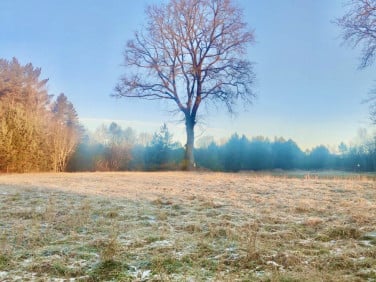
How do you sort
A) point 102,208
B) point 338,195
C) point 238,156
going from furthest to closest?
point 238,156 → point 338,195 → point 102,208

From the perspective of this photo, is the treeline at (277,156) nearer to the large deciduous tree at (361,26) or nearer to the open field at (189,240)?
the large deciduous tree at (361,26)

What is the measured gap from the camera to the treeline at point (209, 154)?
71.3ft

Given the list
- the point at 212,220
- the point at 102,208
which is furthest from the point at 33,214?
the point at 212,220

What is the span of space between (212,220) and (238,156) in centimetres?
2563

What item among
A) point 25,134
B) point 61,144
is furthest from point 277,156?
point 25,134

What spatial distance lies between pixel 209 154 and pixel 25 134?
15895mm

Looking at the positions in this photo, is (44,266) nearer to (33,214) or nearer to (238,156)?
(33,214)

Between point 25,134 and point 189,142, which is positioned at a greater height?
point 25,134

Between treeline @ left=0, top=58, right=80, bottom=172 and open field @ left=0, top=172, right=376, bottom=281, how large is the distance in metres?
12.1

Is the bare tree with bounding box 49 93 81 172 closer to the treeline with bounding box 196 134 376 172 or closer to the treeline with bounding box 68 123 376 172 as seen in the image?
the treeline with bounding box 68 123 376 172

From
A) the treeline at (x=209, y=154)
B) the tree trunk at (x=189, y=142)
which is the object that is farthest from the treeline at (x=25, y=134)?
the tree trunk at (x=189, y=142)

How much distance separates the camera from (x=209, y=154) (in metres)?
27.6

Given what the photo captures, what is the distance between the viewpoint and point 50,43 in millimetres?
16250

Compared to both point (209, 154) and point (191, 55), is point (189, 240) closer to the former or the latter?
point (191, 55)
